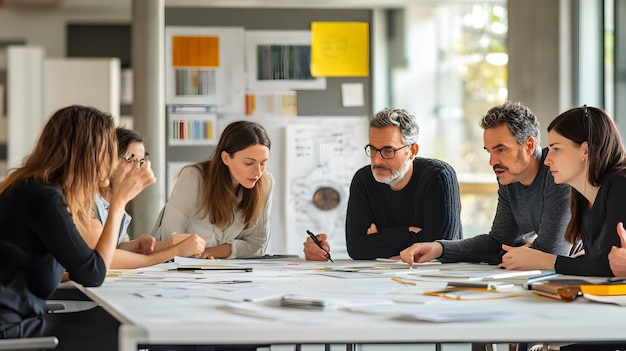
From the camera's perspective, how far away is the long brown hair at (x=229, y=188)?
3816mm

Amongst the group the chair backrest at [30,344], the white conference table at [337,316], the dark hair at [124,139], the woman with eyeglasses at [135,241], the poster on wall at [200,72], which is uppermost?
the poster on wall at [200,72]

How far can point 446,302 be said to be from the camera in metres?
2.28

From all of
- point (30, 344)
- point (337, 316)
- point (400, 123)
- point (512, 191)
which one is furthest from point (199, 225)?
point (337, 316)

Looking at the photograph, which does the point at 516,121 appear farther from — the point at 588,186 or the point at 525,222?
the point at 588,186

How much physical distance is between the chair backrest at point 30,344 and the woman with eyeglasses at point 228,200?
5.48 ft

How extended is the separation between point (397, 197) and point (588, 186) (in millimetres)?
1058

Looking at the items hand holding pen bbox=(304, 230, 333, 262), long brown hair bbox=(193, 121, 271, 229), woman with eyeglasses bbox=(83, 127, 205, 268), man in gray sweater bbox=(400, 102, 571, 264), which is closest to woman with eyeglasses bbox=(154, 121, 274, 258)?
long brown hair bbox=(193, 121, 271, 229)

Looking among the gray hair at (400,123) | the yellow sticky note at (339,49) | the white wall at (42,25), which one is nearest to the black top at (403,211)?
the gray hair at (400,123)

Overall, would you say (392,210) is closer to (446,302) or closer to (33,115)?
(446,302)

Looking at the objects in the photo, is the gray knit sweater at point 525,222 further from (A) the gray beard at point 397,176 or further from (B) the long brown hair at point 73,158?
(B) the long brown hair at point 73,158

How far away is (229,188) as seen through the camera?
3.87m

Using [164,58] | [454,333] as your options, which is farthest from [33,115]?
[454,333]

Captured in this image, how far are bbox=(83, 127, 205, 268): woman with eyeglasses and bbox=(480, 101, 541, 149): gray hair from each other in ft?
4.05

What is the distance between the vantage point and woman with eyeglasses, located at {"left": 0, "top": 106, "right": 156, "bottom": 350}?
2.36 meters
